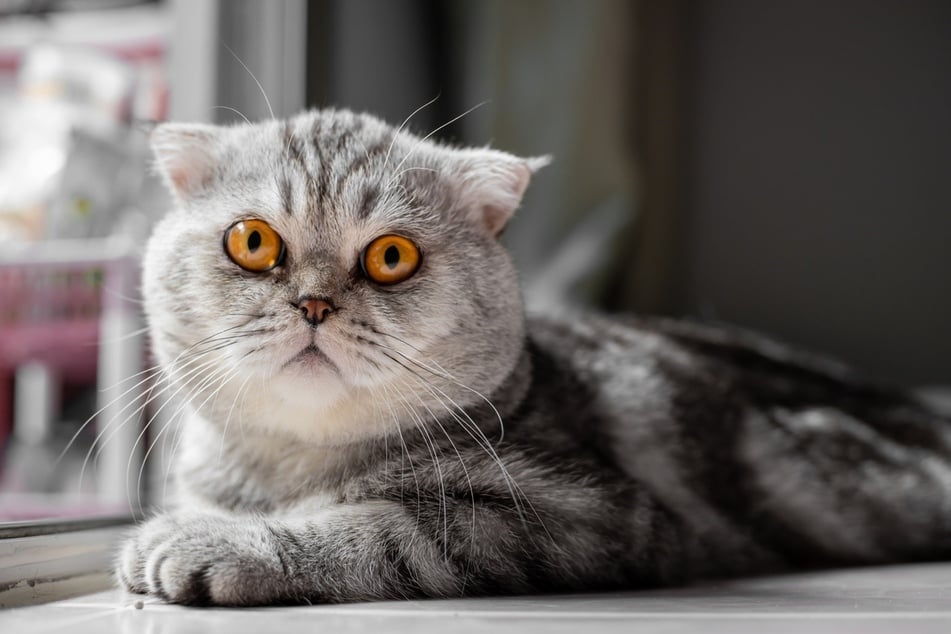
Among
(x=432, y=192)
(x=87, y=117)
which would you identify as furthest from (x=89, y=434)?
(x=432, y=192)

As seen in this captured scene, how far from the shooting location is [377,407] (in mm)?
1189

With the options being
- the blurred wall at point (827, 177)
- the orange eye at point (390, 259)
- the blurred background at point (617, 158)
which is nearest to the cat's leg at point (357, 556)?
the orange eye at point (390, 259)

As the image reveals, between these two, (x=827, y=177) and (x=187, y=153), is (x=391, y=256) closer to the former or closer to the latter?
(x=187, y=153)

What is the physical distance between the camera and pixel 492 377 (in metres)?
1.28

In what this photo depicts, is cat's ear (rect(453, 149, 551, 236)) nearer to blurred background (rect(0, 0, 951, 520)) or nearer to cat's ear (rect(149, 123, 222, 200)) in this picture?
cat's ear (rect(149, 123, 222, 200))

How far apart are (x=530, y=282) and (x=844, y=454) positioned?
3.57ft

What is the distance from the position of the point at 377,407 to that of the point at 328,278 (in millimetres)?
190

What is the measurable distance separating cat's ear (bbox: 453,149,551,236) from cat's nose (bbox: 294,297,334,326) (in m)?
0.35

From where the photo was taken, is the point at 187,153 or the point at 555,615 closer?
the point at 555,615

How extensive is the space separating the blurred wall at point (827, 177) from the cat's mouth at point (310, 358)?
6.12ft

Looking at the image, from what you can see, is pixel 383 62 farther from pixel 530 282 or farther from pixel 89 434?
pixel 89 434

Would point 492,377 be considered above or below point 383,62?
below

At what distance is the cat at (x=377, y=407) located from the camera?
3.55ft

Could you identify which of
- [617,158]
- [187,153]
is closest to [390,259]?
[187,153]
